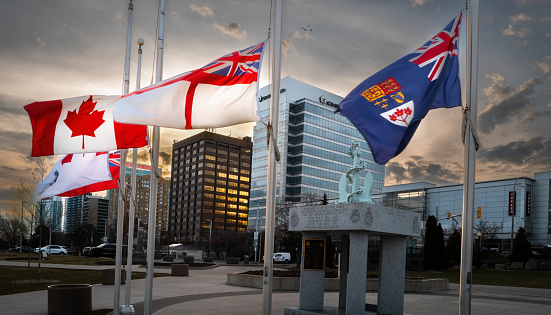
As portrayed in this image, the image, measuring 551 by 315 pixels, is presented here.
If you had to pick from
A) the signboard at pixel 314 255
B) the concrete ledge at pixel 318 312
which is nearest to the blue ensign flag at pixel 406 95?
the signboard at pixel 314 255

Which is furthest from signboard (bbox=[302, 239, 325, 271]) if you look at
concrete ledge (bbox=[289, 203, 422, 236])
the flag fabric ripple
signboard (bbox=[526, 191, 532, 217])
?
signboard (bbox=[526, 191, 532, 217])

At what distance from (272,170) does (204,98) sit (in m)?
2.12

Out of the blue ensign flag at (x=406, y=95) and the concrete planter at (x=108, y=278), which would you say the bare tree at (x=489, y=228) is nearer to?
the concrete planter at (x=108, y=278)

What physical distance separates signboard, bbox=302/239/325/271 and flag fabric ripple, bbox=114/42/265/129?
6.79 meters

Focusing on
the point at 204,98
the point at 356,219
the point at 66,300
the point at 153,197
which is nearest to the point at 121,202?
the point at 66,300

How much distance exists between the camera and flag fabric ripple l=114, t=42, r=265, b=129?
9852mm

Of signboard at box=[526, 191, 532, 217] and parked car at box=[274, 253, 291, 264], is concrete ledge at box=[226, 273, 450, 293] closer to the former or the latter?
parked car at box=[274, 253, 291, 264]

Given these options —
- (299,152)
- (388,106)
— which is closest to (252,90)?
(388,106)

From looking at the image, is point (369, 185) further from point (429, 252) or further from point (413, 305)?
point (429, 252)

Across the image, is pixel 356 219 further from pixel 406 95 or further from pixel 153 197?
pixel 153 197

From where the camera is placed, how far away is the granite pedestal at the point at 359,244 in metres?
13.9

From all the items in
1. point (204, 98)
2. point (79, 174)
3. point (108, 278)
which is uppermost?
point (204, 98)

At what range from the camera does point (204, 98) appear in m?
10.2

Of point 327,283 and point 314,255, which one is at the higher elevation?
point 314,255
